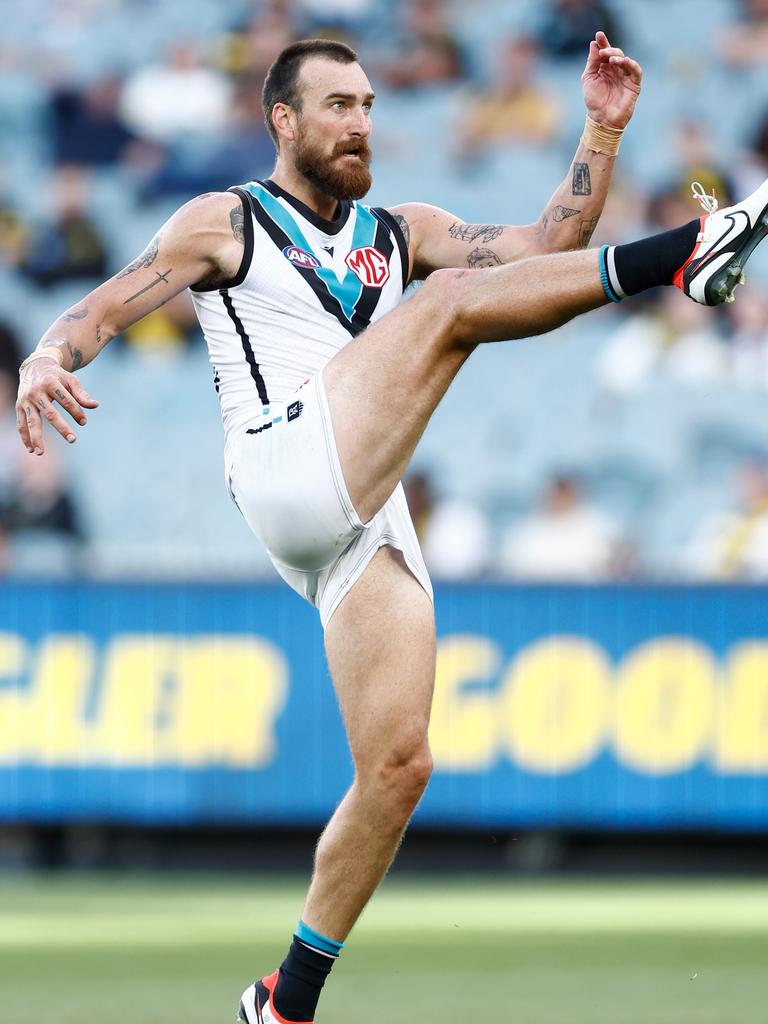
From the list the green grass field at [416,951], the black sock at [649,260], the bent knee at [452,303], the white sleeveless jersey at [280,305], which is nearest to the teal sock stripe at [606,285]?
the black sock at [649,260]

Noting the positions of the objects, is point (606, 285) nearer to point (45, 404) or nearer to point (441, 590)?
point (45, 404)

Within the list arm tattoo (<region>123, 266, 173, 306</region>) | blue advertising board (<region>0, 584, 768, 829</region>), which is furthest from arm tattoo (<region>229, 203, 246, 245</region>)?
blue advertising board (<region>0, 584, 768, 829</region>)

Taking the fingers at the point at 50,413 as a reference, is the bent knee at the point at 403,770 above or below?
below

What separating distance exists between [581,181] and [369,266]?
738 millimetres

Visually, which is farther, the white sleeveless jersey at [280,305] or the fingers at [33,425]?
the white sleeveless jersey at [280,305]

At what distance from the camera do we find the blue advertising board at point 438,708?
391 inches

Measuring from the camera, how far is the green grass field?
19.7ft

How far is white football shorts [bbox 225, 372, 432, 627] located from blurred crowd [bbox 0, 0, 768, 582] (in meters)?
6.12

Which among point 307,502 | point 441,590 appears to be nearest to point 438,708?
point 441,590

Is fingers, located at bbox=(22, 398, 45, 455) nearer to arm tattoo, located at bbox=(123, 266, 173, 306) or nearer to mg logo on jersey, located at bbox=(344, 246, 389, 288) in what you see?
arm tattoo, located at bbox=(123, 266, 173, 306)

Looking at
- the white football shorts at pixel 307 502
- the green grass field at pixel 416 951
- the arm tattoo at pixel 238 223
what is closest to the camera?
the white football shorts at pixel 307 502

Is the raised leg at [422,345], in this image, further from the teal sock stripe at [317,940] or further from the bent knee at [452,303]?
the teal sock stripe at [317,940]

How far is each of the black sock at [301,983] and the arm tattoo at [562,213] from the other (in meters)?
2.35

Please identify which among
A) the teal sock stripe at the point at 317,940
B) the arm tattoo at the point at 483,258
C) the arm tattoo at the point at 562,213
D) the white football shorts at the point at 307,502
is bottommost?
A: the teal sock stripe at the point at 317,940
